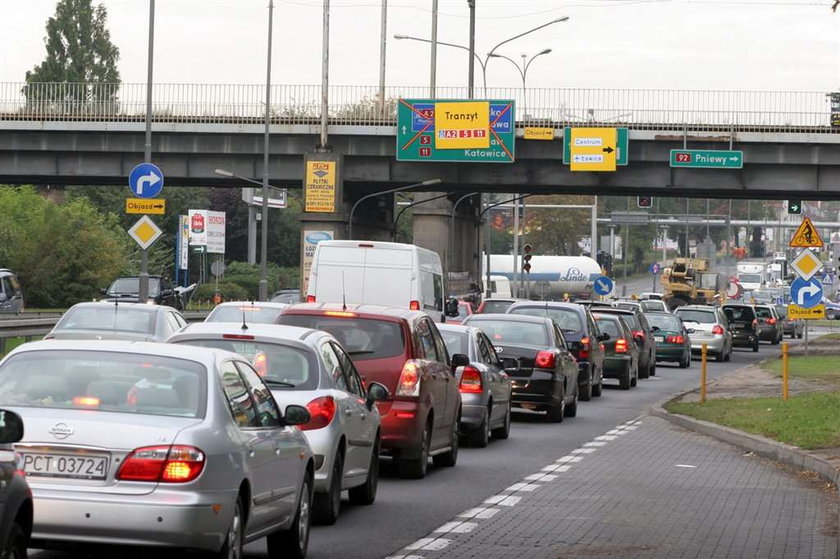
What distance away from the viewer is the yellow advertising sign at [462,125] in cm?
5522

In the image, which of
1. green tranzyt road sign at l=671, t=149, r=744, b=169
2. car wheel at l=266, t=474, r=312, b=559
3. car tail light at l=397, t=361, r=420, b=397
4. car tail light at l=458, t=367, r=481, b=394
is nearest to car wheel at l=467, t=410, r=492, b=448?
car tail light at l=458, t=367, r=481, b=394

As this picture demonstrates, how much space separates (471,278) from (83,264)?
55.3 feet

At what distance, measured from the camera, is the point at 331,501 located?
40.9ft

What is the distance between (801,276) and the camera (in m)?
31.6

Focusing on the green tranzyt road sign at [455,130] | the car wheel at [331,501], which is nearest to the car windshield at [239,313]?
the car wheel at [331,501]

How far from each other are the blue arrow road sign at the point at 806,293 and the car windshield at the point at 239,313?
9.60 m

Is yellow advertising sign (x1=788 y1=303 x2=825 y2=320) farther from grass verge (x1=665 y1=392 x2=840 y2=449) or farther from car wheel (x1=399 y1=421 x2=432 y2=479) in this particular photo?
car wheel (x1=399 y1=421 x2=432 y2=479)

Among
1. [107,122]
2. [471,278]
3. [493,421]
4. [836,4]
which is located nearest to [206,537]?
[836,4]

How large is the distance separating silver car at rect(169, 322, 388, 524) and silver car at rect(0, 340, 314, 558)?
223cm

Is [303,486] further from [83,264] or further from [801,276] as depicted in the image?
[83,264]

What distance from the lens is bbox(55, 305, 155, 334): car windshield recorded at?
24984mm

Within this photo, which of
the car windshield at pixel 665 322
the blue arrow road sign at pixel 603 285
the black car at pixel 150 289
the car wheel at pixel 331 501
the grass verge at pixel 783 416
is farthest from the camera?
the blue arrow road sign at pixel 603 285

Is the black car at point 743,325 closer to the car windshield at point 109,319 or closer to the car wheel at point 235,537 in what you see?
the car windshield at point 109,319

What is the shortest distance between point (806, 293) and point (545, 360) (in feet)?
26.7
